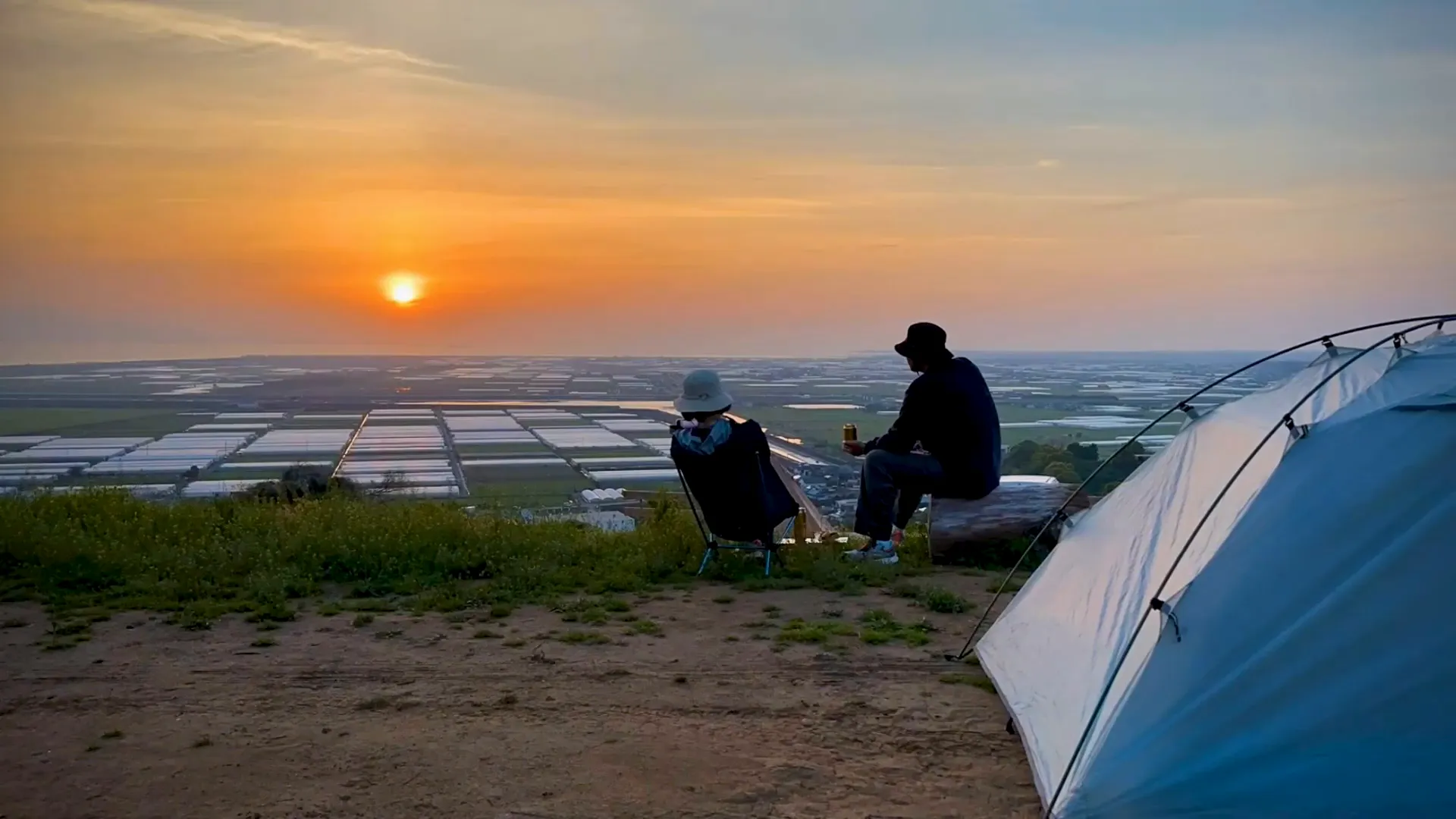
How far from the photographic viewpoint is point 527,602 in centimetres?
735

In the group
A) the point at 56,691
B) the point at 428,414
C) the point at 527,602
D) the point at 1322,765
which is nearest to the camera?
the point at 1322,765

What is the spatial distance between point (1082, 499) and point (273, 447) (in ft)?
50.0

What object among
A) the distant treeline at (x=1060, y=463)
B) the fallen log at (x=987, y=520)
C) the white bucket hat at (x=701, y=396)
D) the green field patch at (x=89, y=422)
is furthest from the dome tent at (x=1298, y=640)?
the green field patch at (x=89, y=422)

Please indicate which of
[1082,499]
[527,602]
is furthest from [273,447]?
[1082,499]

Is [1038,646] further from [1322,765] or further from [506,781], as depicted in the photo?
[506,781]

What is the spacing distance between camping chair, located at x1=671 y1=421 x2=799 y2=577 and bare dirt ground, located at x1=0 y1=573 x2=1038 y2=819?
129cm

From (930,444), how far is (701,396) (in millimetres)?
1716

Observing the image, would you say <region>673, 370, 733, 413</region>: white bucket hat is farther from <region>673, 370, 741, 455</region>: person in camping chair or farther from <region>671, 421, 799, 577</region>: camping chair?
<region>671, 421, 799, 577</region>: camping chair

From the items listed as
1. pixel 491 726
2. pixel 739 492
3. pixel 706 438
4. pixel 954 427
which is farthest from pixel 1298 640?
pixel 706 438

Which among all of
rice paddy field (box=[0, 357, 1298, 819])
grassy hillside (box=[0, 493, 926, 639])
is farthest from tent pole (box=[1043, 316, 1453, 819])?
grassy hillside (box=[0, 493, 926, 639])

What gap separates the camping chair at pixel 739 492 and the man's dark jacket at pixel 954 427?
2.88ft

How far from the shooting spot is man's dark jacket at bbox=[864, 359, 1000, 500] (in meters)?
8.17

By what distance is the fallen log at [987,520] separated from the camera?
843 centimetres

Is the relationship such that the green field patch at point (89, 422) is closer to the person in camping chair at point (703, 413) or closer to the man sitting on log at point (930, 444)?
the person in camping chair at point (703, 413)
